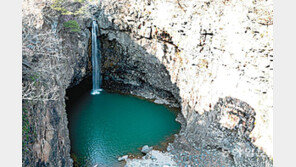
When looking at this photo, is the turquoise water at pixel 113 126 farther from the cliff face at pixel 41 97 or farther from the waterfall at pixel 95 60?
the cliff face at pixel 41 97

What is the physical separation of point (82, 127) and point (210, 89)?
1290cm

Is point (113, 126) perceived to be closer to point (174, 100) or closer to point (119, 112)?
point (119, 112)

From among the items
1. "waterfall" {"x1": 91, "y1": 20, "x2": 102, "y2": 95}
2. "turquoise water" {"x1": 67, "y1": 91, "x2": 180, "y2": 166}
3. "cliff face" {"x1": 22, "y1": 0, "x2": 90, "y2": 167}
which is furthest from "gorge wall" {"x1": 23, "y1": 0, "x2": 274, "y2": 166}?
"turquoise water" {"x1": 67, "y1": 91, "x2": 180, "y2": 166}

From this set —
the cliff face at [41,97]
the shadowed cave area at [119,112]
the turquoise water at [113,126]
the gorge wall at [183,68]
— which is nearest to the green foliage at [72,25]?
the gorge wall at [183,68]

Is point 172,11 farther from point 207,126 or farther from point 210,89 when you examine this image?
point 207,126

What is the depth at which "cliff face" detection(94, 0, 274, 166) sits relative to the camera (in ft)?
43.9

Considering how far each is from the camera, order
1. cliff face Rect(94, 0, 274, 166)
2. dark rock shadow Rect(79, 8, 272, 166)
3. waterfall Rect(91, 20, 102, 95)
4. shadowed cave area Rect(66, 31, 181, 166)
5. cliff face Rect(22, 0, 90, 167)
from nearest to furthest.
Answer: cliff face Rect(22, 0, 90, 167) < cliff face Rect(94, 0, 274, 166) < dark rock shadow Rect(79, 8, 272, 166) < shadowed cave area Rect(66, 31, 181, 166) < waterfall Rect(91, 20, 102, 95)

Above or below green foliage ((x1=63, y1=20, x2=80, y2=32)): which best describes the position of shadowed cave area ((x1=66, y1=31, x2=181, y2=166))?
below

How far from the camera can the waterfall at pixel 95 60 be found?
Answer: 999 inches

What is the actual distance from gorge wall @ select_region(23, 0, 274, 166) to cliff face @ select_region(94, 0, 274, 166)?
7cm

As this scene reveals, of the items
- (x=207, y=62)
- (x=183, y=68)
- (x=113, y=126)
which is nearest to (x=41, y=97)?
(x=113, y=126)

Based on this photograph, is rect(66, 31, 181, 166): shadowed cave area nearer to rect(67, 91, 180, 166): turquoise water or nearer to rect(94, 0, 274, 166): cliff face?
rect(67, 91, 180, 166): turquoise water

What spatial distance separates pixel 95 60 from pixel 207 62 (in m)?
15.9

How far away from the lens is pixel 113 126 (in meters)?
19.8
